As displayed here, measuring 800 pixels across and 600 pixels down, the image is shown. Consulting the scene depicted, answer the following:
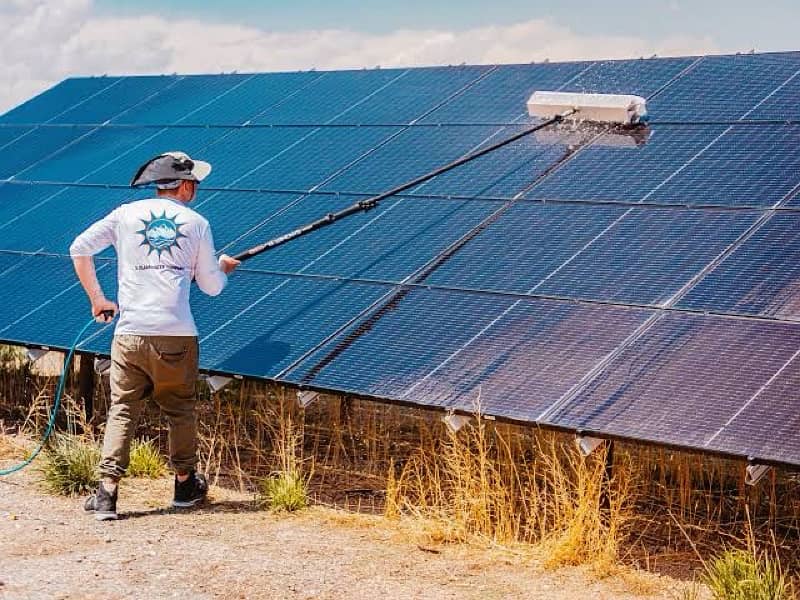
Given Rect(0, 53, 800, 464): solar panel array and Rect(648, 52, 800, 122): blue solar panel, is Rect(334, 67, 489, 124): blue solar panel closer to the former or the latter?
Rect(0, 53, 800, 464): solar panel array

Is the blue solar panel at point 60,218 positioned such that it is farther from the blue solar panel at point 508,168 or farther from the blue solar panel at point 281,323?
the blue solar panel at point 508,168

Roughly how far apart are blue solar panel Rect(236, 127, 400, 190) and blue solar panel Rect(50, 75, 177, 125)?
4.64 meters

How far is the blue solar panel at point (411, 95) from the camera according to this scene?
54.1ft

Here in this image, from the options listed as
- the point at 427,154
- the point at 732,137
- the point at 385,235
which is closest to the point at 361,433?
the point at 385,235

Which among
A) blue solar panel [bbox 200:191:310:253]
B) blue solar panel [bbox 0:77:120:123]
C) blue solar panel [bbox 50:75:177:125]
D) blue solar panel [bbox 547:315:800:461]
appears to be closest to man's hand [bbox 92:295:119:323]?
blue solar panel [bbox 200:191:310:253]

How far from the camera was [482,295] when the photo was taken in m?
11.6

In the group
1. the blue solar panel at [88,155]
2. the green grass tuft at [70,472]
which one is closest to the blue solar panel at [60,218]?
the blue solar panel at [88,155]

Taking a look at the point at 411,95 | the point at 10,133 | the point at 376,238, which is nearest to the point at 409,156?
the point at 376,238

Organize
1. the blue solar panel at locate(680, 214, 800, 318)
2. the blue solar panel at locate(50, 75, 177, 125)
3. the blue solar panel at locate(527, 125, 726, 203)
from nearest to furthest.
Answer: the blue solar panel at locate(680, 214, 800, 318) → the blue solar panel at locate(527, 125, 726, 203) → the blue solar panel at locate(50, 75, 177, 125)

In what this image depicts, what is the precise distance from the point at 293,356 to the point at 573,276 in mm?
2373

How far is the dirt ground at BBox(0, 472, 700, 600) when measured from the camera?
9008mm

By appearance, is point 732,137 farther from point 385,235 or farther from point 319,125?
point 319,125

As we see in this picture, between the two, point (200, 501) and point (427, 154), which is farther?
point (427, 154)

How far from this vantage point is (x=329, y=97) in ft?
58.6
